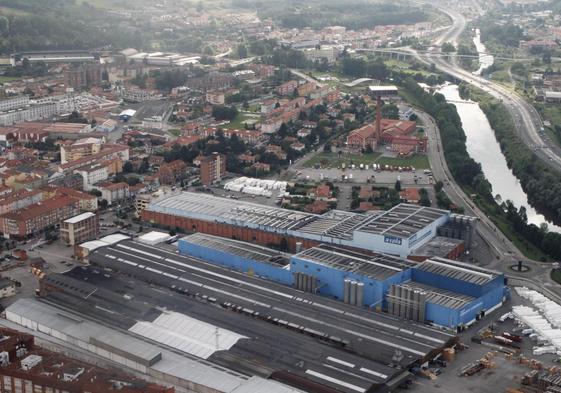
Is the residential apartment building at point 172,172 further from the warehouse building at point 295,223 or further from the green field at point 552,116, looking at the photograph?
the green field at point 552,116

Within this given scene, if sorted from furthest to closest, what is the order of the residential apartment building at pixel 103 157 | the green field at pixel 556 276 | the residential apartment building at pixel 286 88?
the residential apartment building at pixel 286 88 → the residential apartment building at pixel 103 157 → the green field at pixel 556 276

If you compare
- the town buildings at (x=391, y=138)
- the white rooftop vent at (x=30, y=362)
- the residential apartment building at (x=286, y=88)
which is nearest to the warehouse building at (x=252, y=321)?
the white rooftop vent at (x=30, y=362)

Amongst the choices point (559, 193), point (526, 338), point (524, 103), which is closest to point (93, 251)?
point (526, 338)

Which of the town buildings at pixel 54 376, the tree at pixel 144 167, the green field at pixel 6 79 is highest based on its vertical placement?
the green field at pixel 6 79

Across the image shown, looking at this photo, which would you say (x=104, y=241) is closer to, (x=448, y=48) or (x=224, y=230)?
(x=224, y=230)

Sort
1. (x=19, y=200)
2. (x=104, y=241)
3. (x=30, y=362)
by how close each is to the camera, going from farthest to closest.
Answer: (x=19, y=200) < (x=104, y=241) < (x=30, y=362)

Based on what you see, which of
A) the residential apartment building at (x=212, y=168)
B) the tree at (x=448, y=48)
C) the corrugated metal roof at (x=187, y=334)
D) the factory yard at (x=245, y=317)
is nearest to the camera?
the factory yard at (x=245, y=317)

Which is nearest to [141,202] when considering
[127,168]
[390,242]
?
[127,168]
